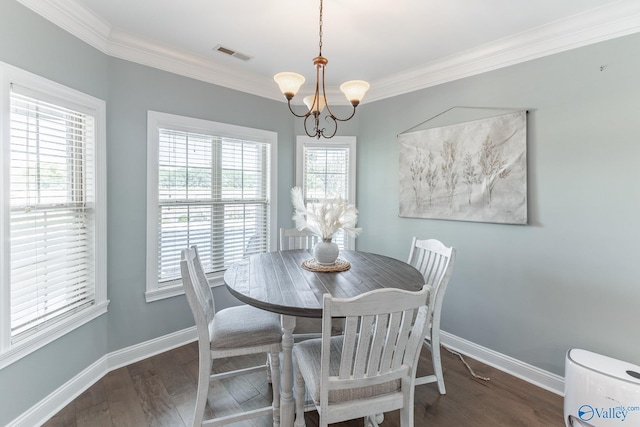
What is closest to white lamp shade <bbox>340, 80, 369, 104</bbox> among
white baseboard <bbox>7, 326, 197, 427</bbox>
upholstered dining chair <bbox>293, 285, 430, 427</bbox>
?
upholstered dining chair <bbox>293, 285, 430, 427</bbox>

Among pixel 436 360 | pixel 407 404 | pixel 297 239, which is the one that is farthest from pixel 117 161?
pixel 436 360

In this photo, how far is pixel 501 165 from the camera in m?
2.49

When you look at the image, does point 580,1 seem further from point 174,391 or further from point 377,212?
point 174,391

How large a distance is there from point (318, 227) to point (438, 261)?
998 millimetres

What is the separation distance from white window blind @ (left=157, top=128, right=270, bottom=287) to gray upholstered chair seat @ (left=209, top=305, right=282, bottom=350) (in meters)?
1.23

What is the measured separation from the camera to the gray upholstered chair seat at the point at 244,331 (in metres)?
1.71

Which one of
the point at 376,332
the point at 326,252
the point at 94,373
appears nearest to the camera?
the point at 376,332

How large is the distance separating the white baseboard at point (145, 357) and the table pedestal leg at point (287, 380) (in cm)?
155

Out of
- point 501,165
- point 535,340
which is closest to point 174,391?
point 535,340

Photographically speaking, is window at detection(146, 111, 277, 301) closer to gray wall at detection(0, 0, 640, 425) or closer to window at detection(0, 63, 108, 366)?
gray wall at detection(0, 0, 640, 425)

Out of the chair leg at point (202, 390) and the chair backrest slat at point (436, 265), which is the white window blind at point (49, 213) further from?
the chair backrest slat at point (436, 265)

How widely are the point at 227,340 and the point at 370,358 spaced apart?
0.86m

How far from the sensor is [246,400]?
6.86 feet

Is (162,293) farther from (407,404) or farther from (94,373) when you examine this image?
(407,404)
